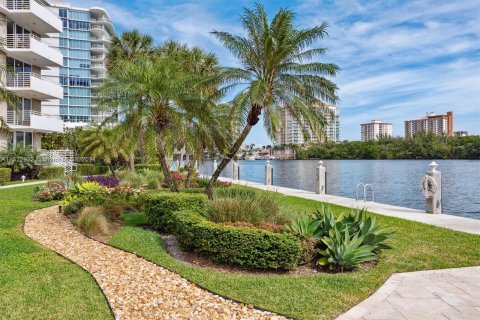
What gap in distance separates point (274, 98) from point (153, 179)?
10.1m

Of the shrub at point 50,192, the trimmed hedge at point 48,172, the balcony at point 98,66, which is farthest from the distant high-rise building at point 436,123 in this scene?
the shrub at point 50,192

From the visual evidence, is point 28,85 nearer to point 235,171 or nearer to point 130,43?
point 130,43

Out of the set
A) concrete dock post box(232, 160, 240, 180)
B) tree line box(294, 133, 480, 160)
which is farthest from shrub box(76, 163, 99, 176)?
tree line box(294, 133, 480, 160)

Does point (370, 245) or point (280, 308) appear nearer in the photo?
point (280, 308)

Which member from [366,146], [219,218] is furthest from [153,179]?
[366,146]

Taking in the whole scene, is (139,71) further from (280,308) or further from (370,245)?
(280,308)

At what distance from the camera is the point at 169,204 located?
938 centimetres

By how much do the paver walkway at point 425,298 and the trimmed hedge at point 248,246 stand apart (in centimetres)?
152

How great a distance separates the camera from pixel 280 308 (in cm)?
498

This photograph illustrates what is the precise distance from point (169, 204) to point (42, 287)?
3866mm

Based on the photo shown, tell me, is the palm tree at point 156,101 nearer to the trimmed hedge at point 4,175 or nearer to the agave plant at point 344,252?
the agave plant at point 344,252

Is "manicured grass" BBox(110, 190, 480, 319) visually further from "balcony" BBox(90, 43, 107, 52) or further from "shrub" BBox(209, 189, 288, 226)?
"balcony" BBox(90, 43, 107, 52)

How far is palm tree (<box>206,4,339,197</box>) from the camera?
13.0 meters

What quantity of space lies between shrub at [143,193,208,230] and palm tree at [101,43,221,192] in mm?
3269
